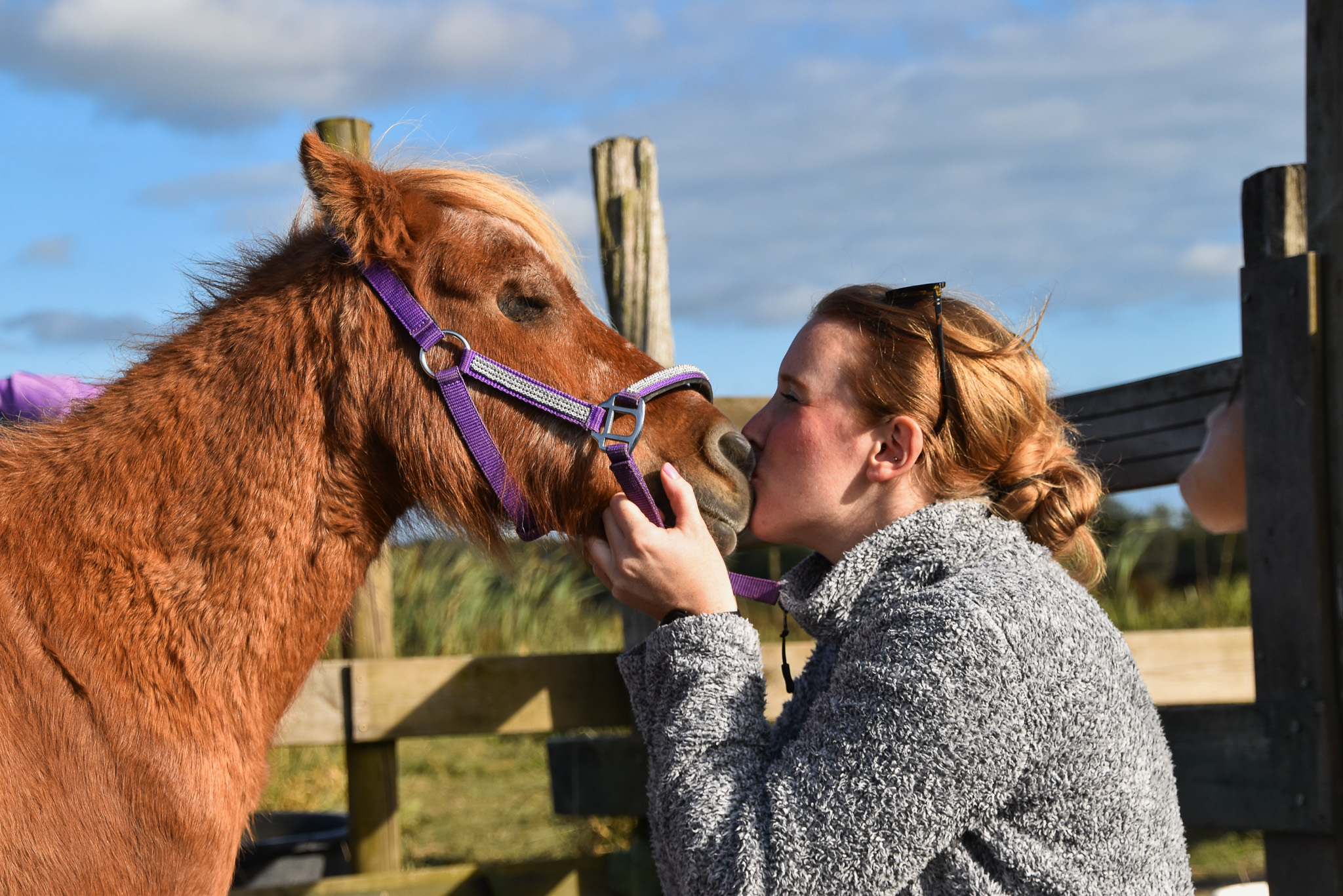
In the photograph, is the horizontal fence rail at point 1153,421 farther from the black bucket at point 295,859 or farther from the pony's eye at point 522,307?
the black bucket at point 295,859

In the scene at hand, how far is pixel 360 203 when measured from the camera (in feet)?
6.57

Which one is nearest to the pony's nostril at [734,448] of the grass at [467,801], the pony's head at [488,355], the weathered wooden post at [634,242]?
the pony's head at [488,355]

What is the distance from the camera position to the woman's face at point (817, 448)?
1.99 meters

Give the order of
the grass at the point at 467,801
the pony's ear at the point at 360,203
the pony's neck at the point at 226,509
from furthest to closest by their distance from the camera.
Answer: the grass at the point at 467,801, the pony's ear at the point at 360,203, the pony's neck at the point at 226,509

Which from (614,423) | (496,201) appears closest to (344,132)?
(496,201)

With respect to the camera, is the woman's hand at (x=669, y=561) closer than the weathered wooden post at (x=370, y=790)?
Yes

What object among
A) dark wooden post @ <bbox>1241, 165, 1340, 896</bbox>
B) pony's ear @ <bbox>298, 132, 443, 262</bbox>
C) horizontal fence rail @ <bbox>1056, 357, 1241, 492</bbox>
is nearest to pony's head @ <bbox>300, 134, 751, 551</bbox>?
pony's ear @ <bbox>298, 132, 443, 262</bbox>

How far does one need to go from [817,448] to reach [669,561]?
374 mm

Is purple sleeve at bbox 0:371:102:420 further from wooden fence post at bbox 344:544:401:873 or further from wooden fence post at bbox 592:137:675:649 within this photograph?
wooden fence post at bbox 592:137:675:649

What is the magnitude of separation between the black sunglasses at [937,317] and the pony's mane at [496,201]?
2.20 ft

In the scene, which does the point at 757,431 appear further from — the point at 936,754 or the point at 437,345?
the point at 936,754

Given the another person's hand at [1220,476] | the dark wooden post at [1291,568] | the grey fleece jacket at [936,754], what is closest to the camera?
the grey fleece jacket at [936,754]

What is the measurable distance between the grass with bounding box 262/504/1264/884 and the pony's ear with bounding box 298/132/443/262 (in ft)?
9.04

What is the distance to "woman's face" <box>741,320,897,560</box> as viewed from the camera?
1.99 metres
